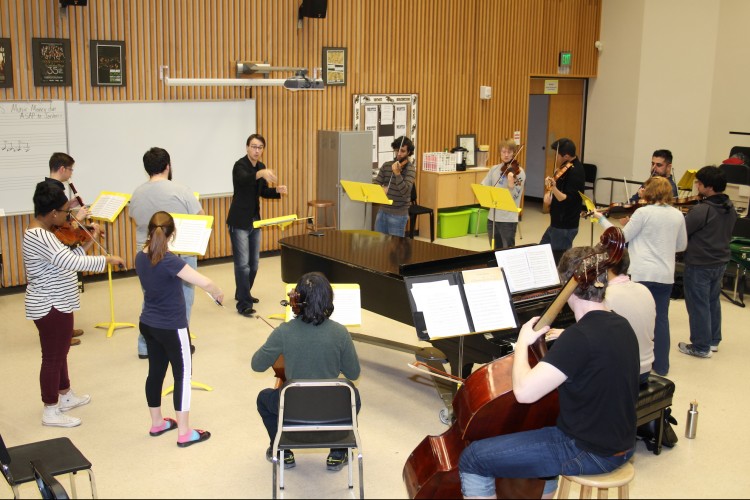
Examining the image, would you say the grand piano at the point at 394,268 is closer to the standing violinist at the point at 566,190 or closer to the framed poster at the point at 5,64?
the standing violinist at the point at 566,190

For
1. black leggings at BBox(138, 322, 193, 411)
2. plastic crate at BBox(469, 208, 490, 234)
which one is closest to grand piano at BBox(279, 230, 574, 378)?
black leggings at BBox(138, 322, 193, 411)

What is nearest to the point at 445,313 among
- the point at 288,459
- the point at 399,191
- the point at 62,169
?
the point at 288,459

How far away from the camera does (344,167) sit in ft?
31.6

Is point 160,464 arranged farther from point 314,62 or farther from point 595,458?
point 314,62

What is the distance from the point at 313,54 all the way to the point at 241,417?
5.70 metres

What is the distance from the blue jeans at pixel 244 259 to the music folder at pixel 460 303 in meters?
3.17

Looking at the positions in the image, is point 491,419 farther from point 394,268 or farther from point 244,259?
point 244,259

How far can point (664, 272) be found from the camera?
5680 millimetres

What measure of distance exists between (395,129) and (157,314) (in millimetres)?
6613

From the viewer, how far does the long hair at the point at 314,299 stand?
3.78m

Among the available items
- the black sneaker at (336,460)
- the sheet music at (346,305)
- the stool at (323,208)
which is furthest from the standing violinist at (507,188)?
the black sneaker at (336,460)

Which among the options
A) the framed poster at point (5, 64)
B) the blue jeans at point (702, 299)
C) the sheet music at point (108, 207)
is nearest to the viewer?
the blue jeans at point (702, 299)

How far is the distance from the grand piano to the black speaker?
12.1ft

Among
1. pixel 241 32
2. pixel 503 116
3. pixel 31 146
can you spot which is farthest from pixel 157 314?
pixel 503 116
